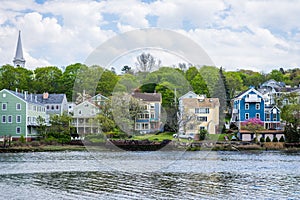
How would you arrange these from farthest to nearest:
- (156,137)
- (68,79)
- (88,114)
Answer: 1. (68,79)
2. (88,114)
3. (156,137)

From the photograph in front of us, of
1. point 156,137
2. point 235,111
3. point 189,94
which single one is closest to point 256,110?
point 235,111

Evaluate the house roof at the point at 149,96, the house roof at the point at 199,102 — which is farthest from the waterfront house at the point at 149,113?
the house roof at the point at 199,102

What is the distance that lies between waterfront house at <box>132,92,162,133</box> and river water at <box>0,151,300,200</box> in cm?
1614

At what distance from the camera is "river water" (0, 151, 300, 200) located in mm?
23406

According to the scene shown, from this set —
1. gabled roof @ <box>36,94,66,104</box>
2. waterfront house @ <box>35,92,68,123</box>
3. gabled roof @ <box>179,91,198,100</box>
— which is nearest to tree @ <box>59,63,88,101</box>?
gabled roof @ <box>36,94,66,104</box>

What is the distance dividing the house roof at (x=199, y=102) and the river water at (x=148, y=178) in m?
19.5

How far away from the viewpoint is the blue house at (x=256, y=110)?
6669 centimetres

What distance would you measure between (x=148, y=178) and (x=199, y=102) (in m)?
34.2

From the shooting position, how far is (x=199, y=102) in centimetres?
6222

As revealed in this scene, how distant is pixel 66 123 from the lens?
6150 cm

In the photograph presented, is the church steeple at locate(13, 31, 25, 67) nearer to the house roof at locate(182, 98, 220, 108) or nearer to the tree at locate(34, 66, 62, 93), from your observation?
the tree at locate(34, 66, 62, 93)

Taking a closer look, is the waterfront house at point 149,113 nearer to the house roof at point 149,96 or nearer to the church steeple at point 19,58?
the house roof at point 149,96

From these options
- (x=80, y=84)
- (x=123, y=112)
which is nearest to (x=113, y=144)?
(x=123, y=112)

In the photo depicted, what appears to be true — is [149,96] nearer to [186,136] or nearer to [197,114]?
[197,114]
